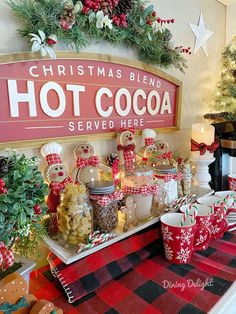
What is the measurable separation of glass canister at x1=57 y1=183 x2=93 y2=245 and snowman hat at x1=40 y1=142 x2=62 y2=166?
0.11 m

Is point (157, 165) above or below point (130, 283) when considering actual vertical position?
above

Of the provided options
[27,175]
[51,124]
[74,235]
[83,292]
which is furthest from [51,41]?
[83,292]

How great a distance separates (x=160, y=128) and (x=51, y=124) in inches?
21.8

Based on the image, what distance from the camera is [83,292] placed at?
651mm

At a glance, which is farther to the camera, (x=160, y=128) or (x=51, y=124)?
(x=160, y=128)

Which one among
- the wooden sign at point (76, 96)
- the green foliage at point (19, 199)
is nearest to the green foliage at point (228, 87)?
the wooden sign at point (76, 96)

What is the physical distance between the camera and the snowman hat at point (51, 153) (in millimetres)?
786

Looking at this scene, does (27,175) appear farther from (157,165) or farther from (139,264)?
(157,165)

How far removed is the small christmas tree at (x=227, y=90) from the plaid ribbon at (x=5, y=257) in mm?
1256

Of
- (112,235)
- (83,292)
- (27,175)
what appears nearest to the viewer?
(27,175)

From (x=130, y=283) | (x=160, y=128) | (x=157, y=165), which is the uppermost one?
(x=160, y=128)

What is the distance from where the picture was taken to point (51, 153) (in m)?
0.79

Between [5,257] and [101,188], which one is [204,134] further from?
[5,257]

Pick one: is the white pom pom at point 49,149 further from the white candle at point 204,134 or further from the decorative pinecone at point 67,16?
the white candle at point 204,134
